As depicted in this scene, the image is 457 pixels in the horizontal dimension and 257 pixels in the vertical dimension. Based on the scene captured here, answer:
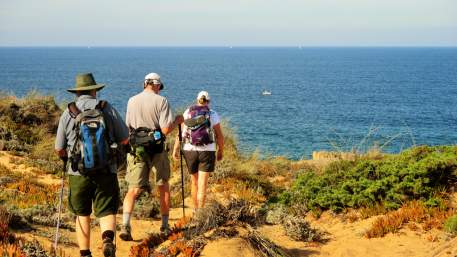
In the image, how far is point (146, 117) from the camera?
7.04 metres

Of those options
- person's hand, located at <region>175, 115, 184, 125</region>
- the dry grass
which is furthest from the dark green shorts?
the dry grass

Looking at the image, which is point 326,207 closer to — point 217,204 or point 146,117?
point 217,204

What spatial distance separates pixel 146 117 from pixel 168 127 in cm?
35

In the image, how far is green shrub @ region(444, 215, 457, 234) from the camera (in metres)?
6.98

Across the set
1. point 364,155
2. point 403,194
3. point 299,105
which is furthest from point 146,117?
point 299,105

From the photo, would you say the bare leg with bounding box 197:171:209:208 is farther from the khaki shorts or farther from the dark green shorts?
the dark green shorts

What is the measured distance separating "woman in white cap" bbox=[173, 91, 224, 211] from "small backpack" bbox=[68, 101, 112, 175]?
254cm

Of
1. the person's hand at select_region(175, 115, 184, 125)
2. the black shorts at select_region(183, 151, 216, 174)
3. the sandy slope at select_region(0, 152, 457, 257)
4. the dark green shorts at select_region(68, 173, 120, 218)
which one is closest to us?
the dark green shorts at select_region(68, 173, 120, 218)

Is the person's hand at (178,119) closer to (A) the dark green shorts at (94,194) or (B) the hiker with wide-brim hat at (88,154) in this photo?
(B) the hiker with wide-brim hat at (88,154)

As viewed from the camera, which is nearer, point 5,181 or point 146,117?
point 146,117

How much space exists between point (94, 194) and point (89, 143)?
0.68m

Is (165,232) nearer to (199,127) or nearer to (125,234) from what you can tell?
(125,234)

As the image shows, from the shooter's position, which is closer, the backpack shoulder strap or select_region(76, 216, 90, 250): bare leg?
the backpack shoulder strap

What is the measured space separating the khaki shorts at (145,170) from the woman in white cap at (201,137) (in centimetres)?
82
